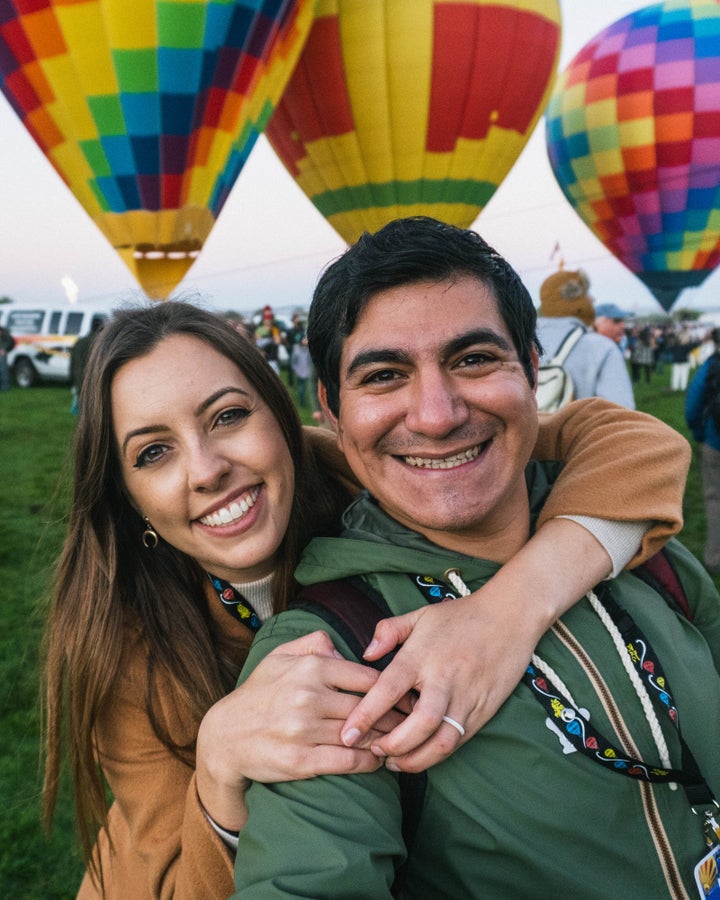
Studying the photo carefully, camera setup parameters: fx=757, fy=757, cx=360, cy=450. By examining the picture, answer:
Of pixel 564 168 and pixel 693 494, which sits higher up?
pixel 564 168

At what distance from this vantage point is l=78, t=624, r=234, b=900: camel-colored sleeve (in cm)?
137

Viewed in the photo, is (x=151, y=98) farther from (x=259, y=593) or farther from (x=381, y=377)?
(x=381, y=377)

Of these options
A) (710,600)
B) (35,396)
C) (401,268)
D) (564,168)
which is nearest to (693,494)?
(710,600)

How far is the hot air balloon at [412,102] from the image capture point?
353 inches

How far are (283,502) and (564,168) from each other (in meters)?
13.2

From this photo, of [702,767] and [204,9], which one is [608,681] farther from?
[204,9]

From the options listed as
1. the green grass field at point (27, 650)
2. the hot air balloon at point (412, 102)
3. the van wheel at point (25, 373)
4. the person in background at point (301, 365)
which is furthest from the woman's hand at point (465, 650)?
the van wheel at point (25, 373)

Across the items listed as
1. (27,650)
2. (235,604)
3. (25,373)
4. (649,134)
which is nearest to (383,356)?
(235,604)

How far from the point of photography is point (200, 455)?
1.48 meters

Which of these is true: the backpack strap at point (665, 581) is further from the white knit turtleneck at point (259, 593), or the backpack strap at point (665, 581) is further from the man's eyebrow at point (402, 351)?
the white knit turtleneck at point (259, 593)

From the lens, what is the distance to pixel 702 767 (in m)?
1.18

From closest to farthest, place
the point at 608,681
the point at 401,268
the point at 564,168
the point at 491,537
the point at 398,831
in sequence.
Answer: the point at 398,831, the point at 608,681, the point at 401,268, the point at 491,537, the point at 564,168

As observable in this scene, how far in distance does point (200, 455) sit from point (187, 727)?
54cm

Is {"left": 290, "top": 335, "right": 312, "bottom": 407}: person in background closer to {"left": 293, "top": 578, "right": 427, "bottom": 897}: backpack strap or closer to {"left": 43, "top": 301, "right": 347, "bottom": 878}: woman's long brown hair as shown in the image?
{"left": 43, "top": 301, "right": 347, "bottom": 878}: woman's long brown hair
